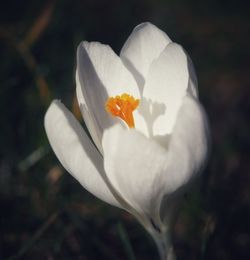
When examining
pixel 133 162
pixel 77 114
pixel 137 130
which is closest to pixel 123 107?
pixel 137 130

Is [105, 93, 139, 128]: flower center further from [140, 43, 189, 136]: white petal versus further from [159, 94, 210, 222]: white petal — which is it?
[159, 94, 210, 222]: white petal

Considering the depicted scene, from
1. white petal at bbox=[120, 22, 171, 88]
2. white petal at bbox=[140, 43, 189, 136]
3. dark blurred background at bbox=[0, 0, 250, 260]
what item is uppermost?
white petal at bbox=[120, 22, 171, 88]

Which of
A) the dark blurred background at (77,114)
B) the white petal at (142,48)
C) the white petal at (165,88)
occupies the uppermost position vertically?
the white petal at (142,48)

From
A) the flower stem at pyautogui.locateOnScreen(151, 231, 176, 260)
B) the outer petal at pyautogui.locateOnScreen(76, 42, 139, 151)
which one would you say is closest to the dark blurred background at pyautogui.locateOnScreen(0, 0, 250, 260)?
the flower stem at pyautogui.locateOnScreen(151, 231, 176, 260)

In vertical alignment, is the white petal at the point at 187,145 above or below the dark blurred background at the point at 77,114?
above

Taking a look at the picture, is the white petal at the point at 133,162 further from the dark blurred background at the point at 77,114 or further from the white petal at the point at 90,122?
the dark blurred background at the point at 77,114

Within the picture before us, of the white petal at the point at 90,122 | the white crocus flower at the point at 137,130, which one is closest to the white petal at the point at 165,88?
the white crocus flower at the point at 137,130

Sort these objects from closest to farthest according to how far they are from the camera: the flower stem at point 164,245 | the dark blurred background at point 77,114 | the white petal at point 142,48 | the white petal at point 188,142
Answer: the white petal at point 188,142 → the flower stem at point 164,245 → the white petal at point 142,48 → the dark blurred background at point 77,114
